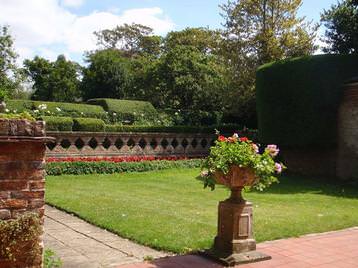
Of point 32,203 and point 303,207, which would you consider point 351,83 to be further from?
point 32,203

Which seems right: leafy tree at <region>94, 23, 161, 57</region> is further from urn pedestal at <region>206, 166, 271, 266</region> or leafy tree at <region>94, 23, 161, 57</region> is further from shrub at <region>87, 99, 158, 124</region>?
urn pedestal at <region>206, 166, 271, 266</region>

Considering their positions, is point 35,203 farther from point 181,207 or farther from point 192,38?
point 192,38

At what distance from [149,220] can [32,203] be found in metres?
3.55

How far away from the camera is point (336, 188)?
41.3 feet

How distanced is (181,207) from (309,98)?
7.52 m

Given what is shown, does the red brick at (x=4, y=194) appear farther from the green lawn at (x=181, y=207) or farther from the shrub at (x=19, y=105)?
the shrub at (x=19, y=105)

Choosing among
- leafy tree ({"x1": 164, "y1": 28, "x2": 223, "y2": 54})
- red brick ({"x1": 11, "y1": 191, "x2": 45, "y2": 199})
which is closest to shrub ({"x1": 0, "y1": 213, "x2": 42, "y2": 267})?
red brick ({"x1": 11, "y1": 191, "x2": 45, "y2": 199})

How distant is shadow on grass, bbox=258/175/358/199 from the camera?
38.0 ft

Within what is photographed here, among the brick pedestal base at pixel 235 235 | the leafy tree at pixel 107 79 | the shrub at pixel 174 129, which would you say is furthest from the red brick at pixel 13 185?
the leafy tree at pixel 107 79

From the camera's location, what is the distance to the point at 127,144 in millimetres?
17219

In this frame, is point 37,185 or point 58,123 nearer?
point 37,185

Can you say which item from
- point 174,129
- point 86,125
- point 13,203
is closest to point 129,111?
point 174,129

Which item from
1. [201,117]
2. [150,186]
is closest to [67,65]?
[201,117]

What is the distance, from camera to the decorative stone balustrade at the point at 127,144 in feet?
50.6
